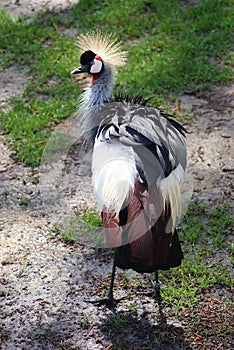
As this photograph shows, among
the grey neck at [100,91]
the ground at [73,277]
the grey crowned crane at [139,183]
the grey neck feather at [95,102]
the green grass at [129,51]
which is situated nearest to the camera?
the grey crowned crane at [139,183]

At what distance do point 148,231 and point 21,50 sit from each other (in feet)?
13.1

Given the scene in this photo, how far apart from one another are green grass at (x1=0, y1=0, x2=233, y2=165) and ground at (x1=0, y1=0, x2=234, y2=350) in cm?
42

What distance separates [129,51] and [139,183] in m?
3.47

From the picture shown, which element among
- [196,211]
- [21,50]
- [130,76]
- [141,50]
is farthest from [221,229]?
[21,50]

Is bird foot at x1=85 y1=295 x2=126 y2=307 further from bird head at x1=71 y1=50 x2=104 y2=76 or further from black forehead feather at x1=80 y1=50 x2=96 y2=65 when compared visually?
black forehead feather at x1=80 y1=50 x2=96 y2=65

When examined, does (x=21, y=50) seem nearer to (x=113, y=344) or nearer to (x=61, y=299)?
(x=61, y=299)

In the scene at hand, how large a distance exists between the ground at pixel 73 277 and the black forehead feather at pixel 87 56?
3.44ft

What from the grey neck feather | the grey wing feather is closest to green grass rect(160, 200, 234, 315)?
the grey wing feather

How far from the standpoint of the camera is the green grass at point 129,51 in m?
6.09

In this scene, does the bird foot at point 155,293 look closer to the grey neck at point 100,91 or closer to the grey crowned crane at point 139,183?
the grey crowned crane at point 139,183

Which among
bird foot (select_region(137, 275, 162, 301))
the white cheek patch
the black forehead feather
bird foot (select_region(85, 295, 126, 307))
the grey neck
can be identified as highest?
the black forehead feather

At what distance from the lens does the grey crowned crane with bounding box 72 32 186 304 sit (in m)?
3.66

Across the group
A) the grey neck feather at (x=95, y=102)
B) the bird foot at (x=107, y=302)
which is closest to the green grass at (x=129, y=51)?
the grey neck feather at (x=95, y=102)

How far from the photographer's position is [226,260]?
4543 millimetres
